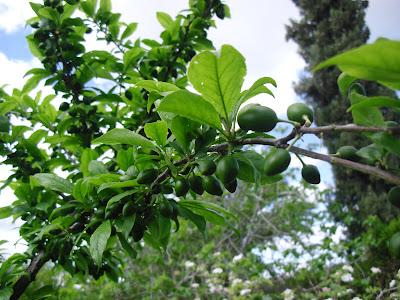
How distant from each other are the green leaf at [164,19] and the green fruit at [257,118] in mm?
1548

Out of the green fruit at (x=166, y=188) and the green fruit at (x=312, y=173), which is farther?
the green fruit at (x=166, y=188)

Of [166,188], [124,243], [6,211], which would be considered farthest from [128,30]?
[166,188]

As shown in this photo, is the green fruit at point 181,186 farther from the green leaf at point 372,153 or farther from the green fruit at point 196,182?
the green leaf at point 372,153

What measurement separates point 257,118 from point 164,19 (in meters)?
1.60

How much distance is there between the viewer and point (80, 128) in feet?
6.40

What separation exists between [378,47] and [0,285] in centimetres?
150

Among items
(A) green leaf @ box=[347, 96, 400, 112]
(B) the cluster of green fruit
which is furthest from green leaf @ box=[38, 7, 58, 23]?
(A) green leaf @ box=[347, 96, 400, 112]

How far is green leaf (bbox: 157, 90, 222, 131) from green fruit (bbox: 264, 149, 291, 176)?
0.15m

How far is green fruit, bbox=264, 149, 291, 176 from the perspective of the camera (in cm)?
72

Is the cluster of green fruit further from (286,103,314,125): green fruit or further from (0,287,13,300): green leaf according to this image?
(0,287,13,300): green leaf

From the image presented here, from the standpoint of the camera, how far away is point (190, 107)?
78 cm

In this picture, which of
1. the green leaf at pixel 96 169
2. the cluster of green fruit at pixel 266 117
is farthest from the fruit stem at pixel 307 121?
the green leaf at pixel 96 169

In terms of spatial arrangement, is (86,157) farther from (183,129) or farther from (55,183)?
(183,129)

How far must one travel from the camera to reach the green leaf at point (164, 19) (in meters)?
2.19
